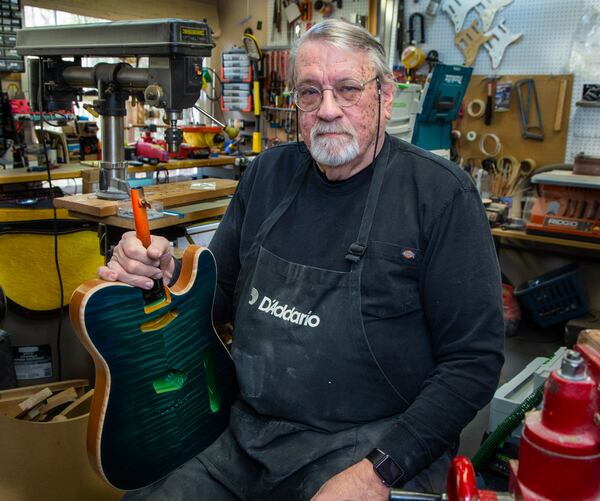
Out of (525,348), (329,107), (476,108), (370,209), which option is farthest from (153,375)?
(476,108)

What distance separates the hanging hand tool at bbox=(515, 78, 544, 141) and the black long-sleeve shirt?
8.59ft

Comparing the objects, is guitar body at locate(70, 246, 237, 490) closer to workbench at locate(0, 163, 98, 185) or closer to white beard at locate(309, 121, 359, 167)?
white beard at locate(309, 121, 359, 167)

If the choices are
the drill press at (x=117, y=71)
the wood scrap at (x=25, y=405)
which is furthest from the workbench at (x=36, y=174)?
the wood scrap at (x=25, y=405)

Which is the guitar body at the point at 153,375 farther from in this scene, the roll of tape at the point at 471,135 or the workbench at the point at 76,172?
the roll of tape at the point at 471,135

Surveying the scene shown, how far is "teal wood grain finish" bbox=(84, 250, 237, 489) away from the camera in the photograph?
1.11 meters

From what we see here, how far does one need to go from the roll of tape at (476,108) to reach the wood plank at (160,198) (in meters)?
2.10

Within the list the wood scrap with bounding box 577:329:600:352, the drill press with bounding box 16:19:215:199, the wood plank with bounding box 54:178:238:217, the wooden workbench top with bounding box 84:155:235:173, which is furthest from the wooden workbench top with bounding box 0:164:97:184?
the wood scrap with bounding box 577:329:600:352

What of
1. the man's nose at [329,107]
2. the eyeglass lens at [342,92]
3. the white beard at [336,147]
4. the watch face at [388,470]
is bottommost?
the watch face at [388,470]

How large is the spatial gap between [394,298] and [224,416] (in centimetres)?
50

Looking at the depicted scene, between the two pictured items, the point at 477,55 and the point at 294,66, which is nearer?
the point at 294,66

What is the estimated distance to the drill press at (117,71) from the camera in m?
1.92

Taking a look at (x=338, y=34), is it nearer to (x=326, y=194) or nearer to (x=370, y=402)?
(x=326, y=194)

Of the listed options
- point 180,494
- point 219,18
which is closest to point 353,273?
point 180,494

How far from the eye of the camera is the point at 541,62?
142 inches
